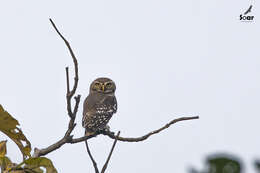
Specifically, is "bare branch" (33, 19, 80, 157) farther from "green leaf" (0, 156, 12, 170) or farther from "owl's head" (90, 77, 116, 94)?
"owl's head" (90, 77, 116, 94)

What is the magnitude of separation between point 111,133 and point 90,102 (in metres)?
4.70

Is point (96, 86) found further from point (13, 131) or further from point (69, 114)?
point (13, 131)

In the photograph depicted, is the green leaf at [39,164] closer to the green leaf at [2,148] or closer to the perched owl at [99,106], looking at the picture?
the green leaf at [2,148]

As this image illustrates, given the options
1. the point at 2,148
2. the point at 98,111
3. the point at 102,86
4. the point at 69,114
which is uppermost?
the point at 102,86

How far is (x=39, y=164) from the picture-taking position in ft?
8.30

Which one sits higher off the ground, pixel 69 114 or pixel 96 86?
pixel 96 86

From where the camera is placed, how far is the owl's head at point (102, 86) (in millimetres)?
11578

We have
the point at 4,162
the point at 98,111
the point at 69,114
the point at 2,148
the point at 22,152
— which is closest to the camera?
the point at 4,162

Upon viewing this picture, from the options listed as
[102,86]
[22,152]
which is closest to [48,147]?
[22,152]

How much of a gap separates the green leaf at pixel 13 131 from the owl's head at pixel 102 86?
8.47m

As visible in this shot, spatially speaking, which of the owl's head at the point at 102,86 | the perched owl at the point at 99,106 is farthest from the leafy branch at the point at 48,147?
the owl's head at the point at 102,86

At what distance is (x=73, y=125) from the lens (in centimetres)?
312

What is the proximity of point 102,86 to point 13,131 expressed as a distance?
8734 millimetres

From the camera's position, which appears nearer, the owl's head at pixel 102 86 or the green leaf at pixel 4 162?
the green leaf at pixel 4 162
